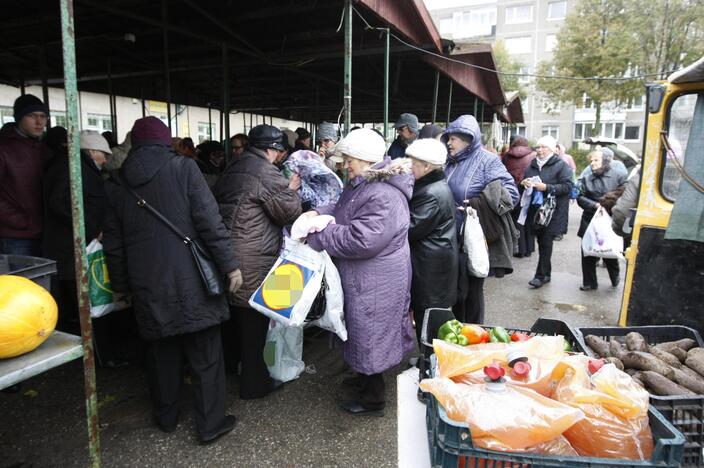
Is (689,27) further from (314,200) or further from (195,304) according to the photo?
(195,304)

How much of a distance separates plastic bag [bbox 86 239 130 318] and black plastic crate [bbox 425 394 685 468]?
2.45m

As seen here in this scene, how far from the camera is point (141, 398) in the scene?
11.0ft

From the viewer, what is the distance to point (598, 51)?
70.8ft

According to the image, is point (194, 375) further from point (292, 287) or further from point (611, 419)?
point (611, 419)

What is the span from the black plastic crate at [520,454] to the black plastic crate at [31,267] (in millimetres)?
1739

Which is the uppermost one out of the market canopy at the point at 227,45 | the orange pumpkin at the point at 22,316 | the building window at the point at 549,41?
the building window at the point at 549,41

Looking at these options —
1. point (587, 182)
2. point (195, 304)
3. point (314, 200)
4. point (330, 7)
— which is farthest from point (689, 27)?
point (195, 304)

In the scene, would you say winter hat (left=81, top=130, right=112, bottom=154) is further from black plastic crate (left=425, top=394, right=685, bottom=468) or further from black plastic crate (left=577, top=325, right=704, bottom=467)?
black plastic crate (left=577, top=325, right=704, bottom=467)

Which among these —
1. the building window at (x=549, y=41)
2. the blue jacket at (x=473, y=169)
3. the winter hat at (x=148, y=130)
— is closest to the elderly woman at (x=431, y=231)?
the blue jacket at (x=473, y=169)

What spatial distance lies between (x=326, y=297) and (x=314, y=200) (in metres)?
1.13

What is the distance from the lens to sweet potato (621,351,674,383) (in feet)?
Result: 5.62

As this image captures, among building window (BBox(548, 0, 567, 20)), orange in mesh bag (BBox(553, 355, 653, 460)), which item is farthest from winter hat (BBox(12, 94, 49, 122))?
building window (BBox(548, 0, 567, 20))

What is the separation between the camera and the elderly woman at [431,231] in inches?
126

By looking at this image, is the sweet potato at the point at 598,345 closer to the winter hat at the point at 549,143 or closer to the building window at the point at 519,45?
the winter hat at the point at 549,143
